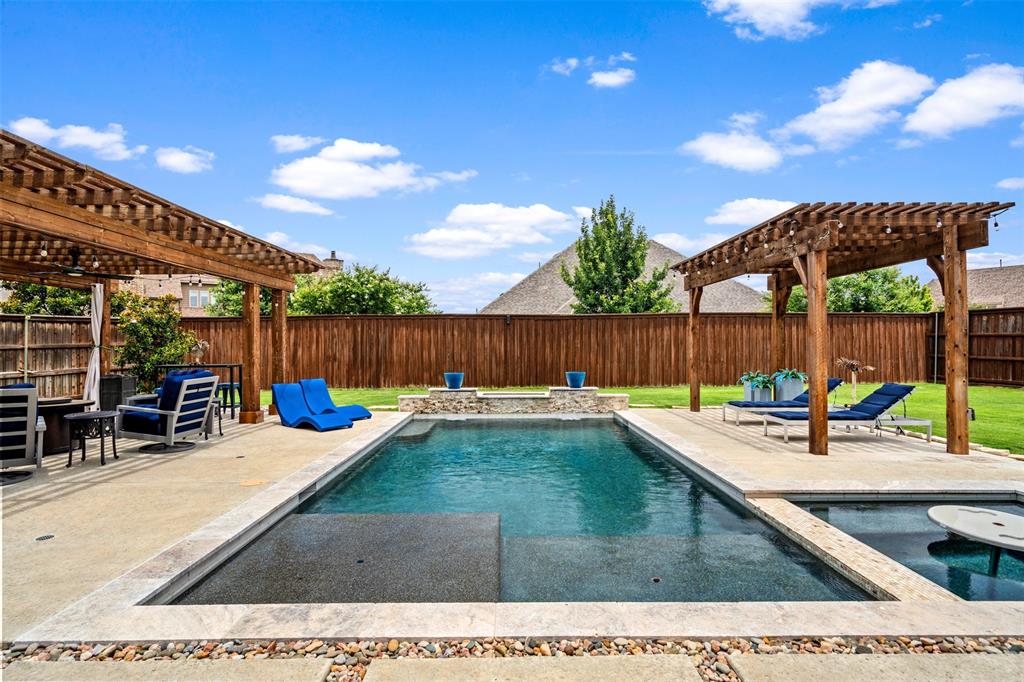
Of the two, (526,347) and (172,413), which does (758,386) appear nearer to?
(526,347)

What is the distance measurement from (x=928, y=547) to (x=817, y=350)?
3.23 meters

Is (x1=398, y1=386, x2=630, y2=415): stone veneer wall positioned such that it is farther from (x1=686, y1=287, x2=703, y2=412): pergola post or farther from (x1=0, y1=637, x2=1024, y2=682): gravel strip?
(x1=0, y1=637, x2=1024, y2=682): gravel strip

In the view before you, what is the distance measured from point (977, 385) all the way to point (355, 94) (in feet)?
62.2

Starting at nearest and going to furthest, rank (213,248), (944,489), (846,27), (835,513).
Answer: (835,513)
(944,489)
(213,248)
(846,27)

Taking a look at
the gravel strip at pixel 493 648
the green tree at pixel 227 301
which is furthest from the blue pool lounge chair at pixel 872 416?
the green tree at pixel 227 301

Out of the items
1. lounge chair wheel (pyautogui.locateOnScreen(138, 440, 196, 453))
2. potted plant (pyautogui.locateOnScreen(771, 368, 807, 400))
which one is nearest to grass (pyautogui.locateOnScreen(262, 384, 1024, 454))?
potted plant (pyautogui.locateOnScreen(771, 368, 807, 400))

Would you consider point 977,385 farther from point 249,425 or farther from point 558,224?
point 558,224

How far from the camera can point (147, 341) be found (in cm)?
1124

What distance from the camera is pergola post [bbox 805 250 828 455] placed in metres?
6.84

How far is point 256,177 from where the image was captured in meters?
25.3

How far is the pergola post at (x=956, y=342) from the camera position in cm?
693

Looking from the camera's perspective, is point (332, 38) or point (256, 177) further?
point (256, 177)

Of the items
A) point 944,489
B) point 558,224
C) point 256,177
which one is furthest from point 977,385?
point 558,224

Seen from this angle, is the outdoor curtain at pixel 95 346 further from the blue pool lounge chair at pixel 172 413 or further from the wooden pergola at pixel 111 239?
the blue pool lounge chair at pixel 172 413
